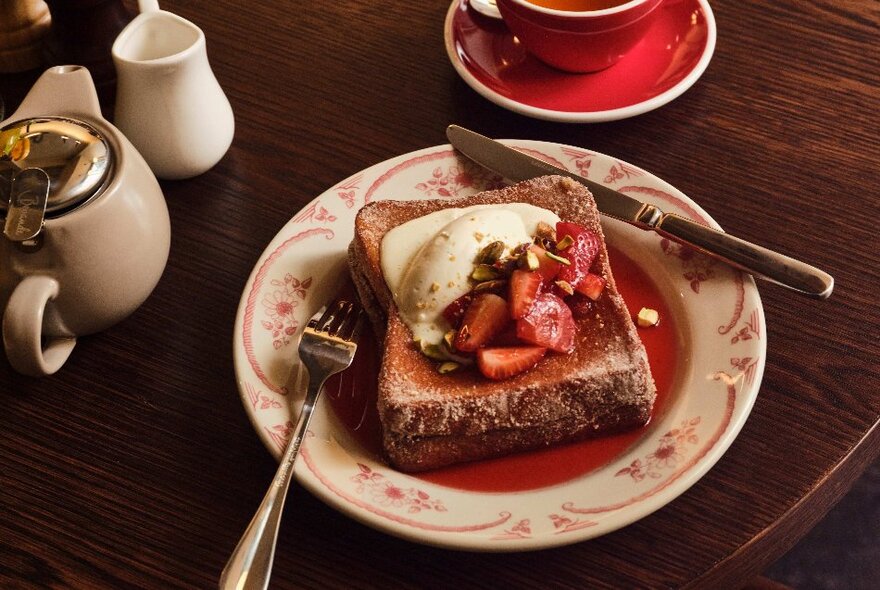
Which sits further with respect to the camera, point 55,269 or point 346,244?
point 346,244

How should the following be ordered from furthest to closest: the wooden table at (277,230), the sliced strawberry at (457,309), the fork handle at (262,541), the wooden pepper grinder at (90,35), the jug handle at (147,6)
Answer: the wooden pepper grinder at (90,35) < the jug handle at (147,6) < the sliced strawberry at (457,309) < the wooden table at (277,230) < the fork handle at (262,541)

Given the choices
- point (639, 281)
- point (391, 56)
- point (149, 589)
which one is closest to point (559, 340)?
point (639, 281)

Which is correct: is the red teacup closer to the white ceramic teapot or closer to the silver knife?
the silver knife

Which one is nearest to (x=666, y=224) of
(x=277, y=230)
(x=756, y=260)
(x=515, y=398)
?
(x=756, y=260)

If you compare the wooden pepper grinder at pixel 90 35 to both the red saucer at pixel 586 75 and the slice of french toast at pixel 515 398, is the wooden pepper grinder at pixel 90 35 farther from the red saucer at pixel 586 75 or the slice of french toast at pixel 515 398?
the slice of french toast at pixel 515 398

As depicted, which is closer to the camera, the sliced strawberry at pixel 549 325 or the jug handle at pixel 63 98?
the sliced strawberry at pixel 549 325

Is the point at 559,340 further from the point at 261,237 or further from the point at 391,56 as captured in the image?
the point at 391,56

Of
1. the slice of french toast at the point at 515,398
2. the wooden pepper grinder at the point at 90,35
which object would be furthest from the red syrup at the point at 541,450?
the wooden pepper grinder at the point at 90,35
